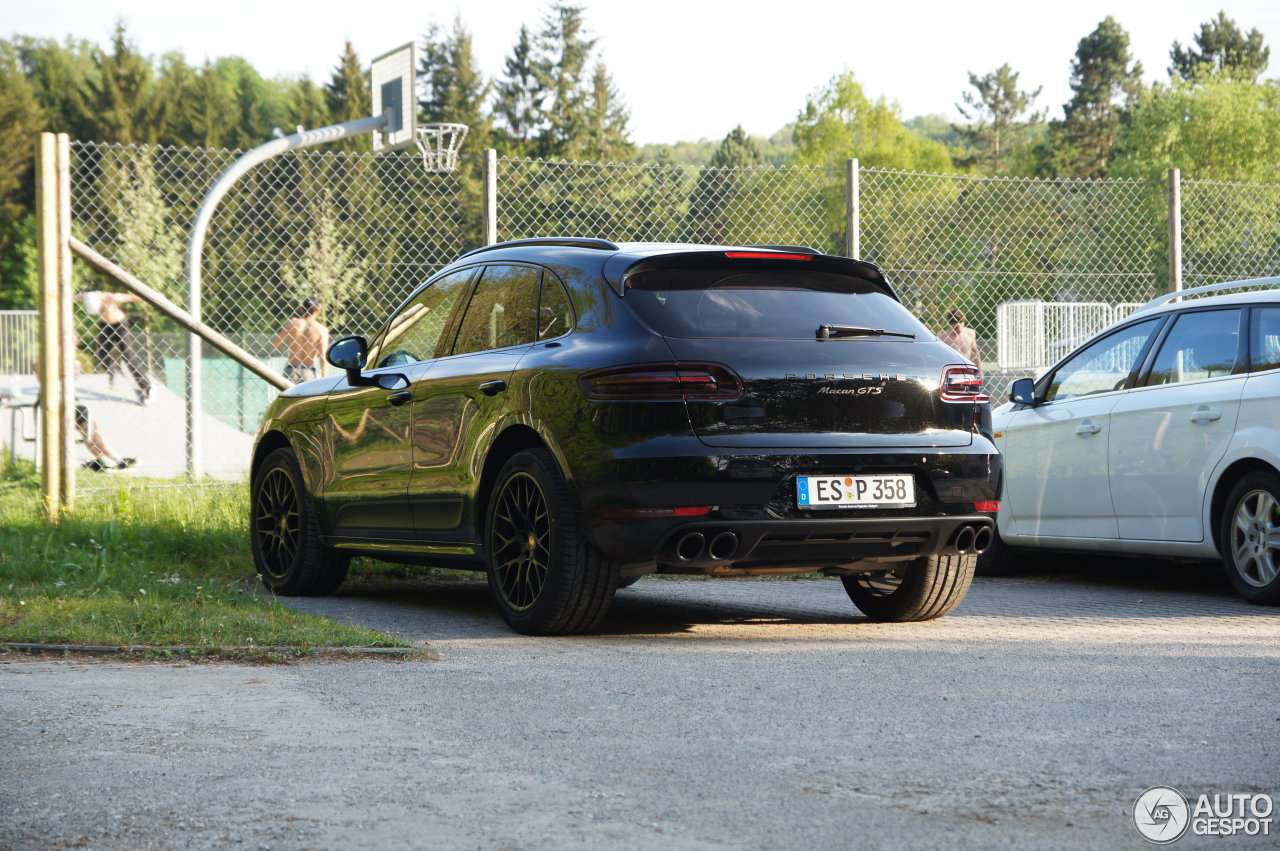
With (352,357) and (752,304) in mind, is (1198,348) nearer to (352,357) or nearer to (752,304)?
(752,304)

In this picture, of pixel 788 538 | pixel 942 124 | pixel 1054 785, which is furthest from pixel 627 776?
pixel 942 124

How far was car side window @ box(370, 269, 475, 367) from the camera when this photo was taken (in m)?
7.84

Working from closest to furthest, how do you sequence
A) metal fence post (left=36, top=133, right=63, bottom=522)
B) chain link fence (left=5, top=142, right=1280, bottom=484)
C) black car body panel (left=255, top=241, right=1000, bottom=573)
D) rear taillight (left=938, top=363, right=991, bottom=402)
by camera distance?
black car body panel (left=255, top=241, right=1000, bottom=573), rear taillight (left=938, top=363, right=991, bottom=402), metal fence post (left=36, top=133, right=63, bottom=522), chain link fence (left=5, top=142, right=1280, bottom=484)

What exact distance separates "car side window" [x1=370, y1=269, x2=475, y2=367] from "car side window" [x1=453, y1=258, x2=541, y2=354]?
0.25 metres

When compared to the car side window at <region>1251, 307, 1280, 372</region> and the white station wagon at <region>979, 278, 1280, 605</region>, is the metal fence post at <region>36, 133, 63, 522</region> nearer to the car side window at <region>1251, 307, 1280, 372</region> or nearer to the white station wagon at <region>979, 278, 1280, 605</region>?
the white station wagon at <region>979, 278, 1280, 605</region>

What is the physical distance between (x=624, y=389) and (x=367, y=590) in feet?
11.6

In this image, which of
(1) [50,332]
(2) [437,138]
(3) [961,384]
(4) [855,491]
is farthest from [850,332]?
(2) [437,138]

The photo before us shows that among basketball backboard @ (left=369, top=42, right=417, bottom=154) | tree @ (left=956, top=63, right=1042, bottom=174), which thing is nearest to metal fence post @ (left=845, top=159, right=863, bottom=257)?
basketball backboard @ (left=369, top=42, right=417, bottom=154)

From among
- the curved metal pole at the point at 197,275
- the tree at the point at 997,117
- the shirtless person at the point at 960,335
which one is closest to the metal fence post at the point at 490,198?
the curved metal pole at the point at 197,275

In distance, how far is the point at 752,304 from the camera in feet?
21.5

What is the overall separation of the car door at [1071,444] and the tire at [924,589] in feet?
6.49

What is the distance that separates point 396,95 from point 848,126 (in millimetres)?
68683

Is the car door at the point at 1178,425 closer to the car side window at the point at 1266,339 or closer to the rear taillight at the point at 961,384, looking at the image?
the car side window at the point at 1266,339

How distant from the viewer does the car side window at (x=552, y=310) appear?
22.1ft
